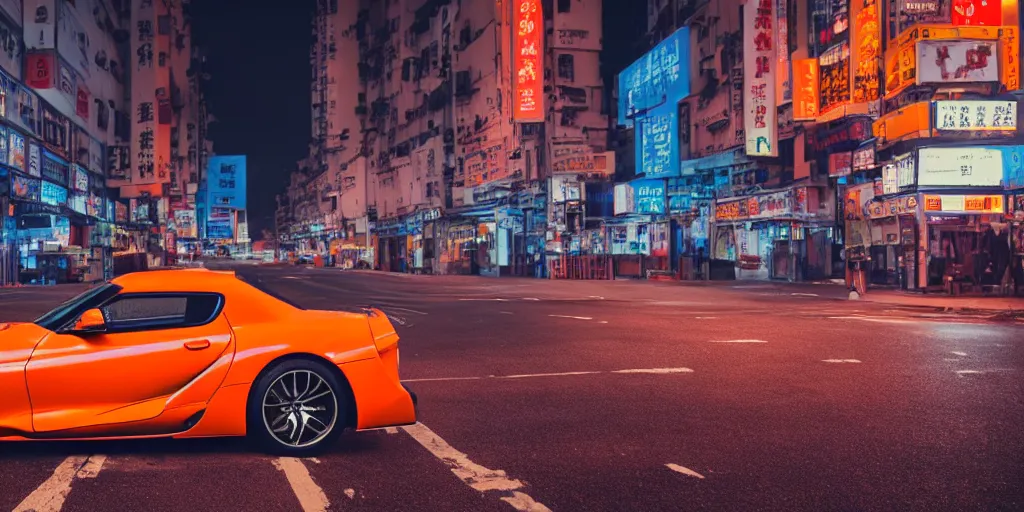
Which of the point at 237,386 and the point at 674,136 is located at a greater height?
the point at 674,136

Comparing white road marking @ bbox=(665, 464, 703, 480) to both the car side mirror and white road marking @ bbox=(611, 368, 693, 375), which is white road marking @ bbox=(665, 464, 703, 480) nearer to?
the car side mirror

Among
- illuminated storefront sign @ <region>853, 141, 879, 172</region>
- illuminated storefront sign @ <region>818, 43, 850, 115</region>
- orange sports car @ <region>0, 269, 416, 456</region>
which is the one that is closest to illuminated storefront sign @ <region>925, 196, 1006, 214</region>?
illuminated storefront sign @ <region>853, 141, 879, 172</region>

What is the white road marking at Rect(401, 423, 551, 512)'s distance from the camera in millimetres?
4504

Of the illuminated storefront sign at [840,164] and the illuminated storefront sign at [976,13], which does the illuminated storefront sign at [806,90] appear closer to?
the illuminated storefront sign at [840,164]

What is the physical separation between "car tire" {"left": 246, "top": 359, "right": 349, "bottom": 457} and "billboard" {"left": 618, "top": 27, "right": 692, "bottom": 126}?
38559 mm

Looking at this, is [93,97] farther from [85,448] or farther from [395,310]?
[85,448]

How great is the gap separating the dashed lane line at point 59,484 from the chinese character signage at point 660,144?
38.7m

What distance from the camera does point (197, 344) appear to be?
5.43m

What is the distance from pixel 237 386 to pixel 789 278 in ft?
113

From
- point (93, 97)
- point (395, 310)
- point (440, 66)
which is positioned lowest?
point (395, 310)

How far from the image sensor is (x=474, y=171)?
2314 inches

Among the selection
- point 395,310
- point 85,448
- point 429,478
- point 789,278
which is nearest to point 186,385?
point 85,448

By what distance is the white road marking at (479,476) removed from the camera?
177 inches

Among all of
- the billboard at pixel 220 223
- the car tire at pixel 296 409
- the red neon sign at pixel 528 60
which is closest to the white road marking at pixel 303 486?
the car tire at pixel 296 409
